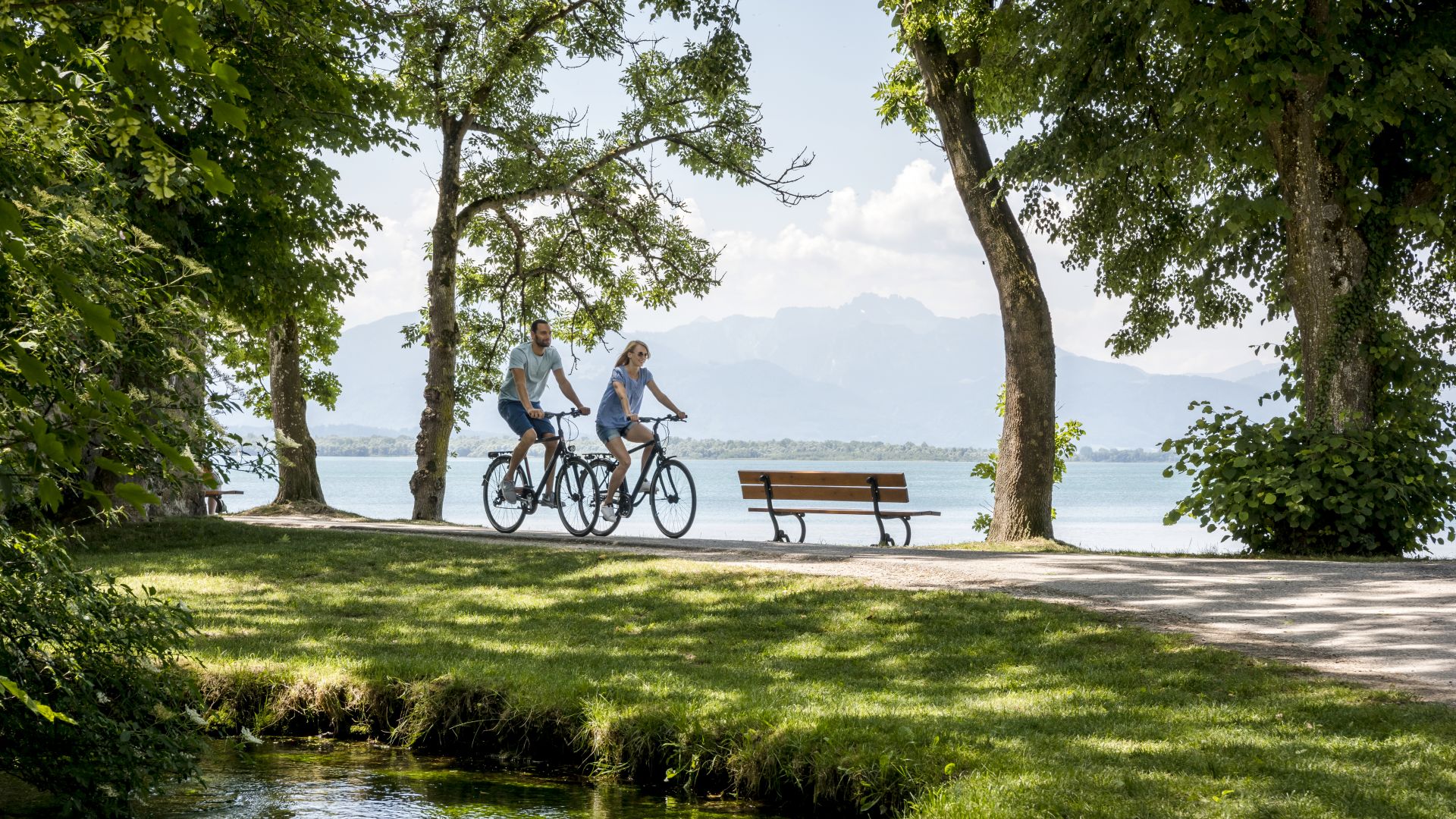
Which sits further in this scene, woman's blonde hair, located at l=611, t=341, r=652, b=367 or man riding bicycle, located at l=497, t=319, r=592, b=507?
man riding bicycle, located at l=497, t=319, r=592, b=507

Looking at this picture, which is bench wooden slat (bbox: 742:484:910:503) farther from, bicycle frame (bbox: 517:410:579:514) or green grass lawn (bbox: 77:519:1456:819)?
green grass lawn (bbox: 77:519:1456:819)

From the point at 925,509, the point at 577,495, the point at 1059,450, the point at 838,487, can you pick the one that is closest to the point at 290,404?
the point at 577,495

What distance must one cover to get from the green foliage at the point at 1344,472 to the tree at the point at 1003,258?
198 cm

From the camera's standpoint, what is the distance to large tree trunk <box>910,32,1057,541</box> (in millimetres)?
15172

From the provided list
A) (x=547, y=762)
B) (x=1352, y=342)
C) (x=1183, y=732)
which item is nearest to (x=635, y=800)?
(x=547, y=762)

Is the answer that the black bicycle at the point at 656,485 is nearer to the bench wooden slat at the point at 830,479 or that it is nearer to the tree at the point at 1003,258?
the bench wooden slat at the point at 830,479

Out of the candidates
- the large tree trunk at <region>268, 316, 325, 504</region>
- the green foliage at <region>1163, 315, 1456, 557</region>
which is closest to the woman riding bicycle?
the green foliage at <region>1163, 315, 1456, 557</region>

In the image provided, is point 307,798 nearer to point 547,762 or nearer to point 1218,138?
point 547,762

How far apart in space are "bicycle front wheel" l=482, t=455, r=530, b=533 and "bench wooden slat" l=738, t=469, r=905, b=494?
3.50 metres

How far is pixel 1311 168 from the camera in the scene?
13297 mm

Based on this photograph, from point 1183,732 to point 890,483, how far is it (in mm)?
10782

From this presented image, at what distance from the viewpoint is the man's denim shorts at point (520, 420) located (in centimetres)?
1326

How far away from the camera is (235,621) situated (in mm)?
9234

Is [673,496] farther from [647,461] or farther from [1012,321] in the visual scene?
[1012,321]
